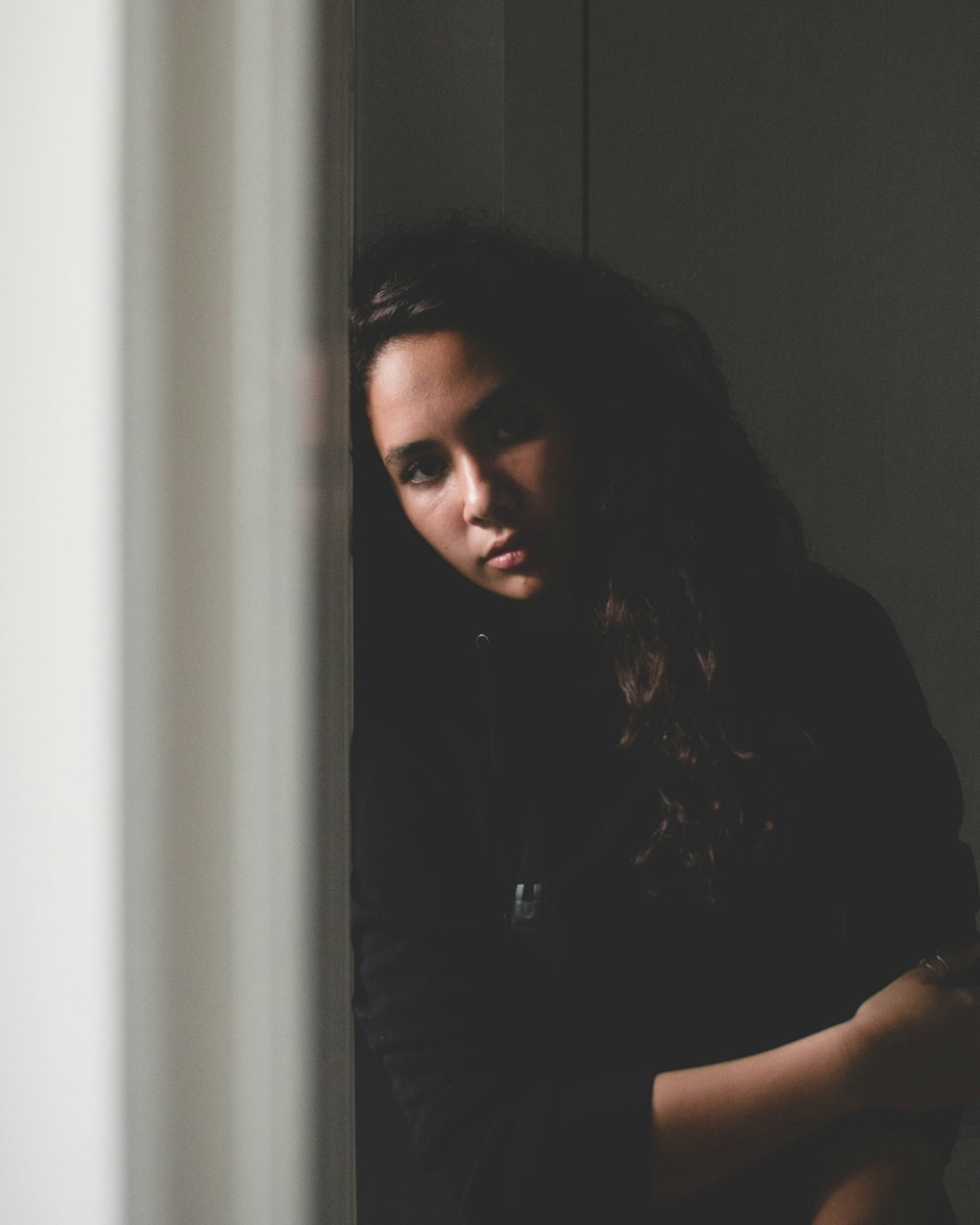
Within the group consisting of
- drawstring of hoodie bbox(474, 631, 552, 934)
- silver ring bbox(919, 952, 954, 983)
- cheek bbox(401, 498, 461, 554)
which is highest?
cheek bbox(401, 498, 461, 554)

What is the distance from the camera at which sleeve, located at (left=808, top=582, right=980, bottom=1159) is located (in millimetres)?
673

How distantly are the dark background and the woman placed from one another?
137mm

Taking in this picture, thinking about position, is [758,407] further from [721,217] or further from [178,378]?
[178,378]

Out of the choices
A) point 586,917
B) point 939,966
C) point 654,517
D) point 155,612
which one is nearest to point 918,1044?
point 939,966

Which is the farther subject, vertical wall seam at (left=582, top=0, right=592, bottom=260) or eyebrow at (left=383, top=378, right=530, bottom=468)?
vertical wall seam at (left=582, top=0, right=592, bottom=260)

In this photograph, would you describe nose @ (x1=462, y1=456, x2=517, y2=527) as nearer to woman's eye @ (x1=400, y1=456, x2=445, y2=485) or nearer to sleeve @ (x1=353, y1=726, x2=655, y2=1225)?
woman's eye @ (x1=400, y1=456, x2=445, y2=485)

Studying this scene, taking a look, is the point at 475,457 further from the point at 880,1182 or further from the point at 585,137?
the point at 880,1182

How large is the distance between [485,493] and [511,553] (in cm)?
5

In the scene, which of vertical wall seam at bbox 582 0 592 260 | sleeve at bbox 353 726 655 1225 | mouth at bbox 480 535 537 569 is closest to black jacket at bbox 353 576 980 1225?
sleeve at bbox 353 726 655 1225

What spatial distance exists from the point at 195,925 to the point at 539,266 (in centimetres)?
58

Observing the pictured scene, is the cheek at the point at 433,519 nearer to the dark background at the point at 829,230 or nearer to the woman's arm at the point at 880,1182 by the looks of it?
the dark background at the point at 829,230

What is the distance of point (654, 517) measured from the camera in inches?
28.8

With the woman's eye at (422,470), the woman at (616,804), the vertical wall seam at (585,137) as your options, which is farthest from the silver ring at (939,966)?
the vertical wall seam at (585,137)

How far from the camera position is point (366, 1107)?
73 centimetres
